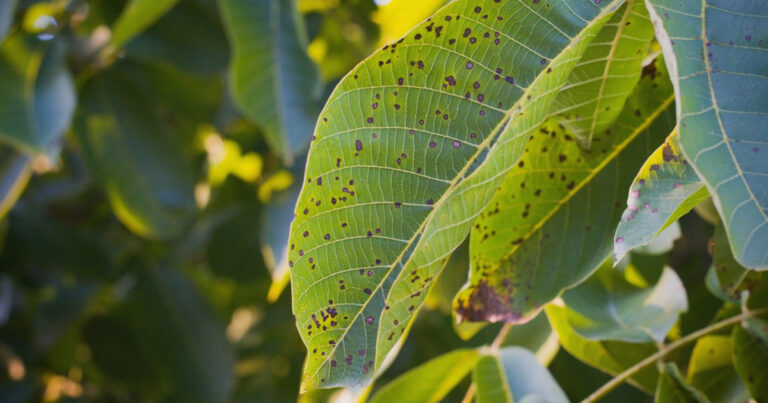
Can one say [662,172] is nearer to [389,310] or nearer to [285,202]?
[389,310]

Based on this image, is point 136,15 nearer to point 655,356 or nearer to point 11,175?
point 11,175

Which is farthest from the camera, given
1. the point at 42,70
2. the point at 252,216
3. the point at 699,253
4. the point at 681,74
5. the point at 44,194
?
the point at 44,194

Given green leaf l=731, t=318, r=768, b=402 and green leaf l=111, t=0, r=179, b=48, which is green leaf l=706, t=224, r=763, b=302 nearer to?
green leaf l=731, t=318, r=768, b=402

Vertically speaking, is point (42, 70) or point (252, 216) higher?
point (42, 70)

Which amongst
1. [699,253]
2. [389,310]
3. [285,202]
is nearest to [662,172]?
[389,310]

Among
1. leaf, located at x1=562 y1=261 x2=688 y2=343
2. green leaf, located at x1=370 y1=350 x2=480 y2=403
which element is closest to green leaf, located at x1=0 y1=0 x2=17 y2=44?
green leaf, located at x1=370 y1=350 x2=480 y2=403

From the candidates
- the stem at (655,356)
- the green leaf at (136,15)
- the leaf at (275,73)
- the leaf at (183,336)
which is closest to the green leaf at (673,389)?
the stem at (655,356)
